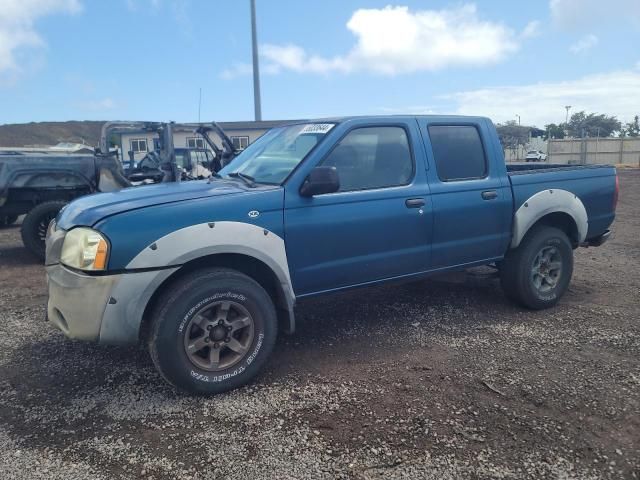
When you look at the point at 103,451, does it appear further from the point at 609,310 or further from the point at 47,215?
the point at 47,215

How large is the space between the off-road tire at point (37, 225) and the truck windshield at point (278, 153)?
4.31m

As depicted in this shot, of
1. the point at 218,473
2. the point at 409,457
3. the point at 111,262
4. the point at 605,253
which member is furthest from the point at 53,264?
the point at 605,253

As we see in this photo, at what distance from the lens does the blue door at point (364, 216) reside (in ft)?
12.2

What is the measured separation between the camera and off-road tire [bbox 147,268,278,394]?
3232 mm

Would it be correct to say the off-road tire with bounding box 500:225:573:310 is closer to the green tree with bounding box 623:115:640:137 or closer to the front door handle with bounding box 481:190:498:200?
the front door handle with bounding box 481:190:498:200

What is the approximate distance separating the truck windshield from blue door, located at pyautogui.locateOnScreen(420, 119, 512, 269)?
1.02 metres

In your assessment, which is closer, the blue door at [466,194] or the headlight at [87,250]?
the headlight at [87,250]

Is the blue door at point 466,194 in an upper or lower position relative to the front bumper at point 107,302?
upper

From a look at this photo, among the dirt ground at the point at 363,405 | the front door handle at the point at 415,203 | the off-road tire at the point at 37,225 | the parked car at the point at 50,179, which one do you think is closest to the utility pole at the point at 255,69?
the parked car at the point at 50,179

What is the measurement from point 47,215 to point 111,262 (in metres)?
5.30

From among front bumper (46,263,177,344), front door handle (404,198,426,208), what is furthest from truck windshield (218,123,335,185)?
front bumper (46,263,177,344)

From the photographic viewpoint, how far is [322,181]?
354cm

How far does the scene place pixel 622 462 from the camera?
8.74 feet

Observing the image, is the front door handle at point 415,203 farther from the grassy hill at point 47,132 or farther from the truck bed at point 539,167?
the grassy hill at point 47,132
